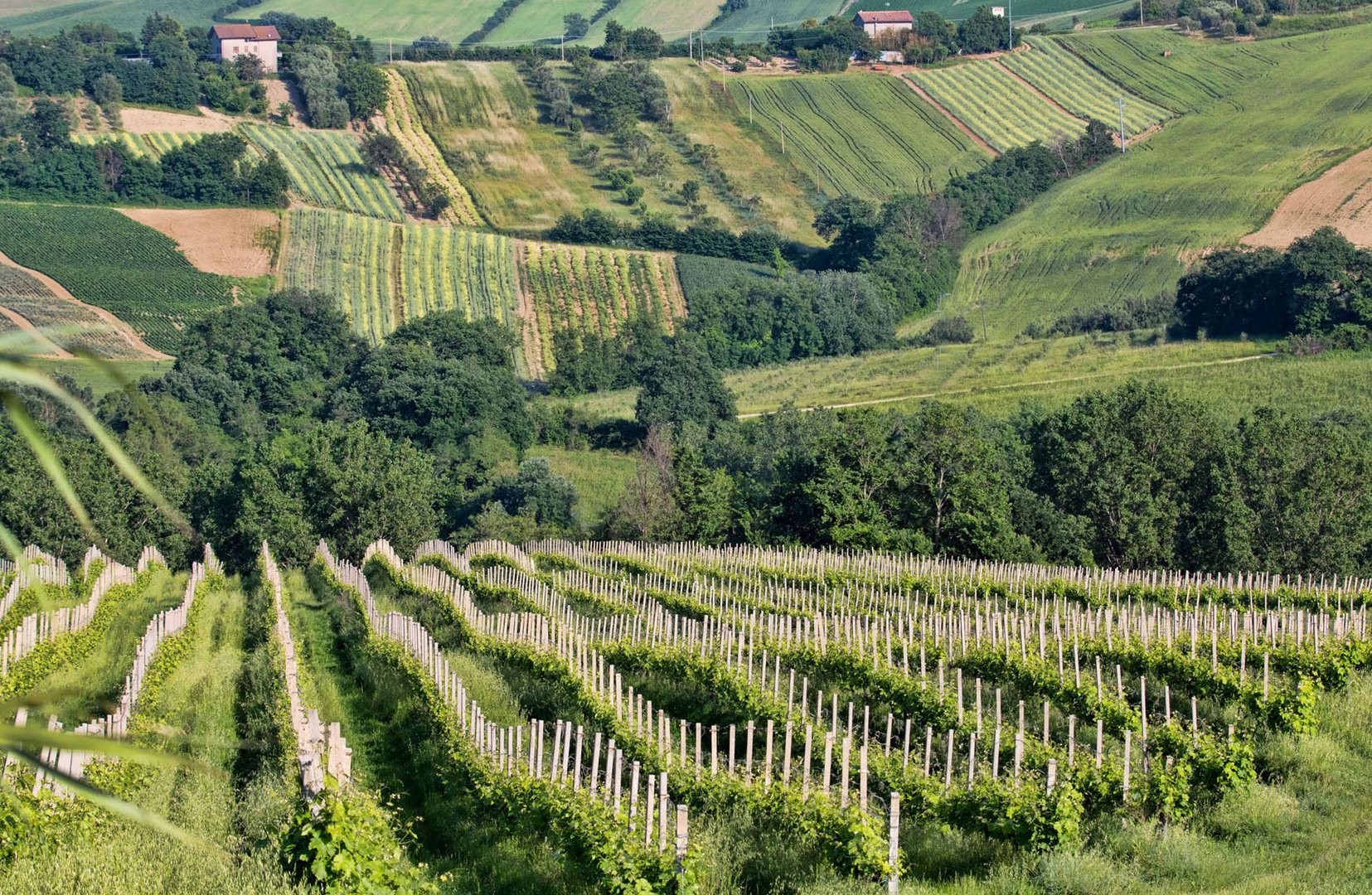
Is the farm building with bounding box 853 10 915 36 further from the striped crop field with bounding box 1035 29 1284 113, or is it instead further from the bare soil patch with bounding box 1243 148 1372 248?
the bare soil patch with bounding box 1243 148 1372 248

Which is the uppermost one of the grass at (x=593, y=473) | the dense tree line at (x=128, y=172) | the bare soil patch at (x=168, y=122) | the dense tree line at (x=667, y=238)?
the bare soil patch at (x=168, y=122)

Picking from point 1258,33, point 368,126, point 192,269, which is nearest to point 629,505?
point 192,269

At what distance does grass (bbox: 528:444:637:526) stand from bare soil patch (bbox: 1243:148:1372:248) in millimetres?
56943

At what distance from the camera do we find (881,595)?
119 ft

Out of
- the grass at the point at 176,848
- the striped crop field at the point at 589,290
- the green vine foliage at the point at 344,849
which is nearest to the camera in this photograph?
the grass at the point at 176,848

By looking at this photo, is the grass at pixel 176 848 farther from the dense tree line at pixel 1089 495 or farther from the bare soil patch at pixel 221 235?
the bare soil patch at pixel 221 235

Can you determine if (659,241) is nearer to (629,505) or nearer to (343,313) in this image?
(343,313)

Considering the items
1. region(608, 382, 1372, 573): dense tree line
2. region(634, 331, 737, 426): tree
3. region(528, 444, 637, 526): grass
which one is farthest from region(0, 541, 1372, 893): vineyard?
region(634, 331, 737, 426): tree

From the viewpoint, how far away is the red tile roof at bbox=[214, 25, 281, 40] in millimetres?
167750

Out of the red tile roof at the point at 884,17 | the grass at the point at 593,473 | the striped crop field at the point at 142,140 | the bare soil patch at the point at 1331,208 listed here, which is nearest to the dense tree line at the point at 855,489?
the grass at the point at 593,473

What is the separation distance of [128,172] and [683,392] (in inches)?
2702

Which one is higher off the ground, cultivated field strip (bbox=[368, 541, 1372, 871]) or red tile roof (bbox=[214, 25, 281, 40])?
red tile roof (bbox=[214, 25, 281, 40])

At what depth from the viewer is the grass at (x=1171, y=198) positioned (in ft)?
375

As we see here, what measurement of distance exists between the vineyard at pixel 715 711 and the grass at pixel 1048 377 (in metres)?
42.1
